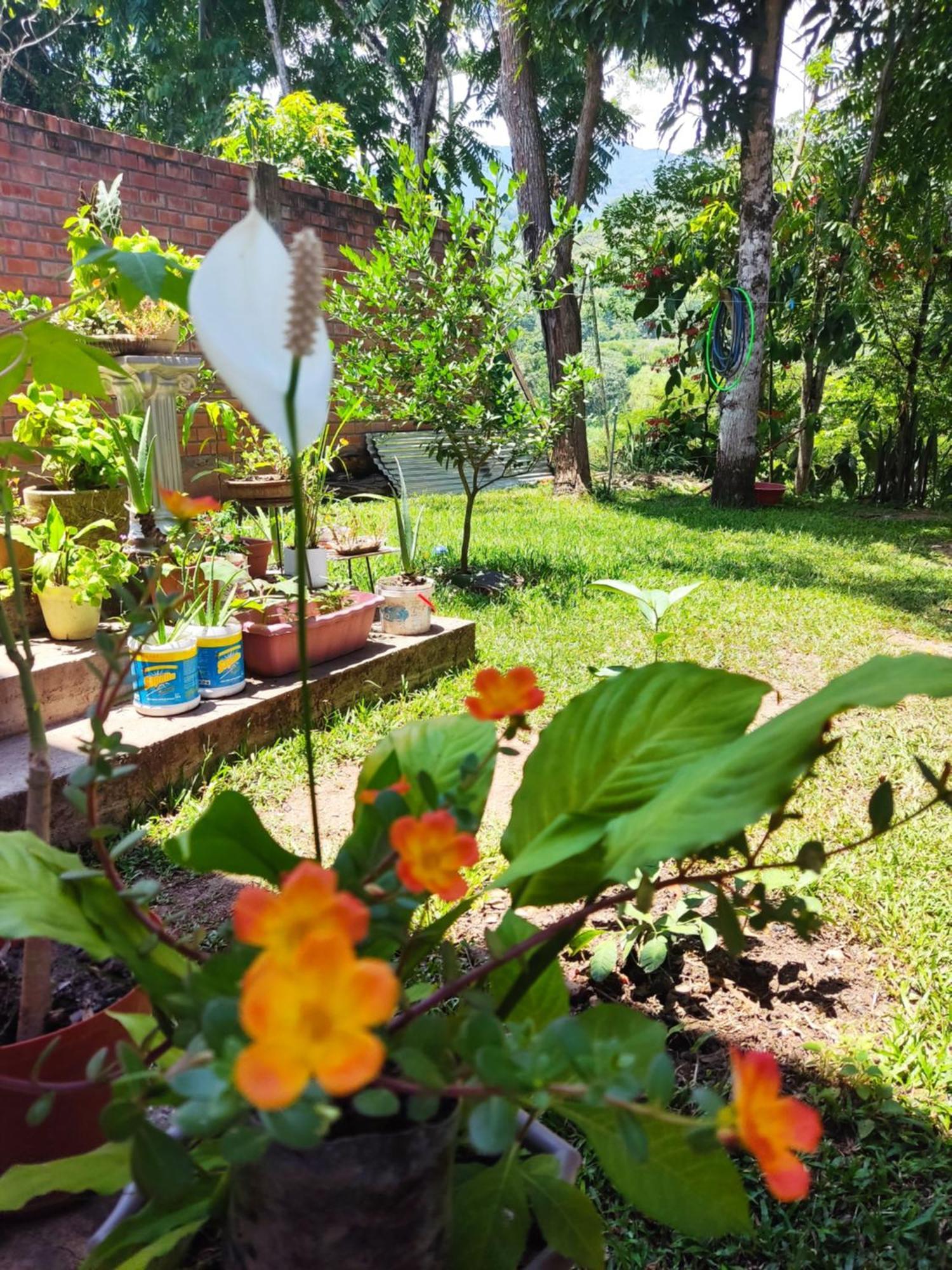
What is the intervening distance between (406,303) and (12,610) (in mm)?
2382

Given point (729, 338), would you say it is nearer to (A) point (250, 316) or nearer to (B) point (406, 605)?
(B) point (406, 605)

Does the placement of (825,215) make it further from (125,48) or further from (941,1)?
(125,48)

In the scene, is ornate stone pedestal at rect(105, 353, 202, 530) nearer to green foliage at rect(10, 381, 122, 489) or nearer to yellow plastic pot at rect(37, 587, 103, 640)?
green foliage at rect(10, 381, 122, 489)

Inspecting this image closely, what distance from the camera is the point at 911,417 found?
7355 millimetres

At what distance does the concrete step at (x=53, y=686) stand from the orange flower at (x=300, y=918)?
1.93 m

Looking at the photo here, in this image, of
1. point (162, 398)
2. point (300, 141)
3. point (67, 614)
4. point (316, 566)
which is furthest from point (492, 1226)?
point (300, 141)

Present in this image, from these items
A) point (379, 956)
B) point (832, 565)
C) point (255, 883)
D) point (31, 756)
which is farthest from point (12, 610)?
point (832, 565)

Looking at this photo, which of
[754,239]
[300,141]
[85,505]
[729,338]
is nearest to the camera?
[85,505]

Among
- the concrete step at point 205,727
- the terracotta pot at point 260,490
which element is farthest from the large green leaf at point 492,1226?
the terracotta pot at point 260,490

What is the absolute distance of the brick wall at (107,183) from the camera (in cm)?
461

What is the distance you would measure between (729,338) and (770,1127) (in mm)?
7476

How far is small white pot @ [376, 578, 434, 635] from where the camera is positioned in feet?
9.94

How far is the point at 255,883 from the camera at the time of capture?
6.23 ft

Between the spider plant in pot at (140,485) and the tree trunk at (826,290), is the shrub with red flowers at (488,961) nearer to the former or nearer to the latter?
the spider plant in pot at (140,485)
